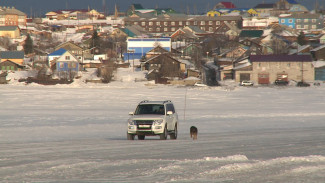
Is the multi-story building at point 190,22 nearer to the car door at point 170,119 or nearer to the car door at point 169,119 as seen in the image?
the car door at point 170,119

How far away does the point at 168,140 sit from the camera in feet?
62.6

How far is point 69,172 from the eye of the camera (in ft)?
38.8

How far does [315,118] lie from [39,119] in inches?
677

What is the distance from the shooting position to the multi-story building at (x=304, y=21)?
139900mm

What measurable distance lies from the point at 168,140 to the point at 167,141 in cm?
53

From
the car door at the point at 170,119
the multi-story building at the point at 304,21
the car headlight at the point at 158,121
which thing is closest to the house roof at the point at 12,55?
the car door at the point at 170,119

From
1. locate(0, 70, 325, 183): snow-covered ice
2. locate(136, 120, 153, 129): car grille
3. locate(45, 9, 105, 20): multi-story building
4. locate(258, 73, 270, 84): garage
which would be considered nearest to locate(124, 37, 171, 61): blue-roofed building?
locate(258, 73, 270, 84): garage

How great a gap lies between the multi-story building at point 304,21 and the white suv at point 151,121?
128 meters

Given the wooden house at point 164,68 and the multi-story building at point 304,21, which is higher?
the multi-story building at point 304,21

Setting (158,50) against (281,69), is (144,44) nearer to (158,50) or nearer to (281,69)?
(158,50)

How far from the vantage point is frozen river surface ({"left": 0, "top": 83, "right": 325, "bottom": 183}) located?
11.6 m

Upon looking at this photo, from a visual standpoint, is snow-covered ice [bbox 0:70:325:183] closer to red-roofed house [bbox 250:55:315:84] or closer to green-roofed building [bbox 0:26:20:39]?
red-roofed house [bbox 250:55:315:84]

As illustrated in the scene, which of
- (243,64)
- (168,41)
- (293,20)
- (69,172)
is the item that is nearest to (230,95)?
(243,64)

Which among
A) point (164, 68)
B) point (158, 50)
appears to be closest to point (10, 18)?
point (158, 50)
